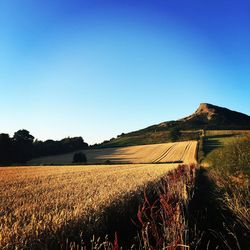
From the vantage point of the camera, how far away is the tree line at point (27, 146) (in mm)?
69500

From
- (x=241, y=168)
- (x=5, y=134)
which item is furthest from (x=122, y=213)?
(x=5, y=134)

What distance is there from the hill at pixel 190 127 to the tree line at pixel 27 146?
17279 millimetres

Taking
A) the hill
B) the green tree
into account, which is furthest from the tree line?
the hill

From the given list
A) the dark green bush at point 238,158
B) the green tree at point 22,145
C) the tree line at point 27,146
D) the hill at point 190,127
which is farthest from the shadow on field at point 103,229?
the hill at point 190,127

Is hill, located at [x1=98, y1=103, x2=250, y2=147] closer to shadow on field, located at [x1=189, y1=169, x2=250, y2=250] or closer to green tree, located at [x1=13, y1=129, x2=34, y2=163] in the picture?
green tree, located at [x1=13, y1=129, x2=34, y2=163]

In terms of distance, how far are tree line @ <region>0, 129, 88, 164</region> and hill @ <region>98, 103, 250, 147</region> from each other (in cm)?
1728

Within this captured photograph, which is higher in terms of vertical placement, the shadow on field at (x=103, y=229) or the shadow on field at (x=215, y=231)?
the shadow on field at (x=103, y=229)

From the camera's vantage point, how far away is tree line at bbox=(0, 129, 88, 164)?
69500 mm

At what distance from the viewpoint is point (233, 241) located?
8.55 metres

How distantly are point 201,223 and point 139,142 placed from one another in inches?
3884

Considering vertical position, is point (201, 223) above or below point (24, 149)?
below

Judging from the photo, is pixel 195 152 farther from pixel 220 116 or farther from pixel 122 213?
pixel 220 116

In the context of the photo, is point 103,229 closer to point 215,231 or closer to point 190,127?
point 215,231

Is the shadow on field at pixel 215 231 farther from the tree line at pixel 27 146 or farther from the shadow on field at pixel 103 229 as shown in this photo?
the tree line at pixel 27 146
